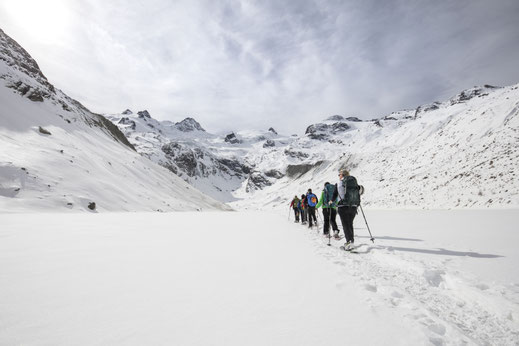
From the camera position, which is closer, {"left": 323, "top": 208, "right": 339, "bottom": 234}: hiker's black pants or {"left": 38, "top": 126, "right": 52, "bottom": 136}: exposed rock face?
{"left": 323, "top": 208, "right": 339, "bottom": 234}: hiker's black pants

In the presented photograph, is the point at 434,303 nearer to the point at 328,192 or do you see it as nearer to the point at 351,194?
the point at 351,194

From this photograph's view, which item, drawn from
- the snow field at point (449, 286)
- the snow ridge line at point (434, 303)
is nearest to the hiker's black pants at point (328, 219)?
the snow field at point (449, 286)

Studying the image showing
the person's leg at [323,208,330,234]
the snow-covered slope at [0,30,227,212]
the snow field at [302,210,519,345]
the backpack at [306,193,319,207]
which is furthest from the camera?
the snow-covered slope at [0,30,227,212]

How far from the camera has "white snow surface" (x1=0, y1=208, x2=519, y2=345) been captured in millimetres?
2174

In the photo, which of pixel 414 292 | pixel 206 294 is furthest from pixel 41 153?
pixel 414 292

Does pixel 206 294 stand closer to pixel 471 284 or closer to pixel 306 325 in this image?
pixel 306 325

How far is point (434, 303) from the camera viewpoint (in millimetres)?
3357

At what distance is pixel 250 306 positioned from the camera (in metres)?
2.75

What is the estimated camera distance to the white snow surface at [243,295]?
217cm

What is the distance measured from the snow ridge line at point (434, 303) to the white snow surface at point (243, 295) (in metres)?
0.02

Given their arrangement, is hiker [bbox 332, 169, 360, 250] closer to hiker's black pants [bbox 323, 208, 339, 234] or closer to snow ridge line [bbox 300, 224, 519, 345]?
hiker's black pants [bbox 323, 208, 339, 234]

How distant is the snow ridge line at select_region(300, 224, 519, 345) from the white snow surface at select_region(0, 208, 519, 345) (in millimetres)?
16

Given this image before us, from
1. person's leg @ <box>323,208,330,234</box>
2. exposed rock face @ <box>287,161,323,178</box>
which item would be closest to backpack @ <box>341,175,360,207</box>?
person's leg @ <box>323,208,330,234</box>

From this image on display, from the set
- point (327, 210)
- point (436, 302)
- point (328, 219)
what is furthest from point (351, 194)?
point (436, 302)
